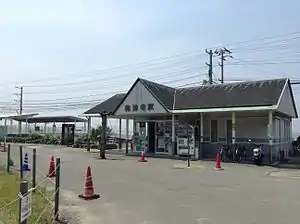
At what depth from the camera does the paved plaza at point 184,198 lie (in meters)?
8.79

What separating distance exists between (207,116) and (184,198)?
57.9 ft

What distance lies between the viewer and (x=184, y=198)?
37.1 feet

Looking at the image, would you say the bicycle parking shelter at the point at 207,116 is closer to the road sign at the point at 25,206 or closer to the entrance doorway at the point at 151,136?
the entrance doorway at the point at 151,136


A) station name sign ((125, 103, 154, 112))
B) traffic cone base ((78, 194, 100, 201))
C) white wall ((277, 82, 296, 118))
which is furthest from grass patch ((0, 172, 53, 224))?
white wall ((277, 82, 296, 118))

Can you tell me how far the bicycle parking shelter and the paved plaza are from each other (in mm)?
8180

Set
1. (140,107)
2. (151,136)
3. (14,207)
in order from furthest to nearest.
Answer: (151,136) → (140,107) → (14,207)

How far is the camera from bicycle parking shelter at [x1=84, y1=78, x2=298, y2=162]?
25.3 metres

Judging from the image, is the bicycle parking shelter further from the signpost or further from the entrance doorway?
the signpost

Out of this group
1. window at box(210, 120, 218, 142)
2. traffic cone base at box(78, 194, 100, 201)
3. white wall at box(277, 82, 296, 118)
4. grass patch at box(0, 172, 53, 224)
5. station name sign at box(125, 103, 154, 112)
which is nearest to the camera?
grass patch at box(0, 172, 53, 224)

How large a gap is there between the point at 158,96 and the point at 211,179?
515 inches

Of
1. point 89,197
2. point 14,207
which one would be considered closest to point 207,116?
point 89,197

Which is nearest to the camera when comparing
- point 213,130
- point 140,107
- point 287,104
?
point 287,104

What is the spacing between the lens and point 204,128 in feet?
94.5

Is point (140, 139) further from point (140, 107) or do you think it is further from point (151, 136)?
point (140, 107)
